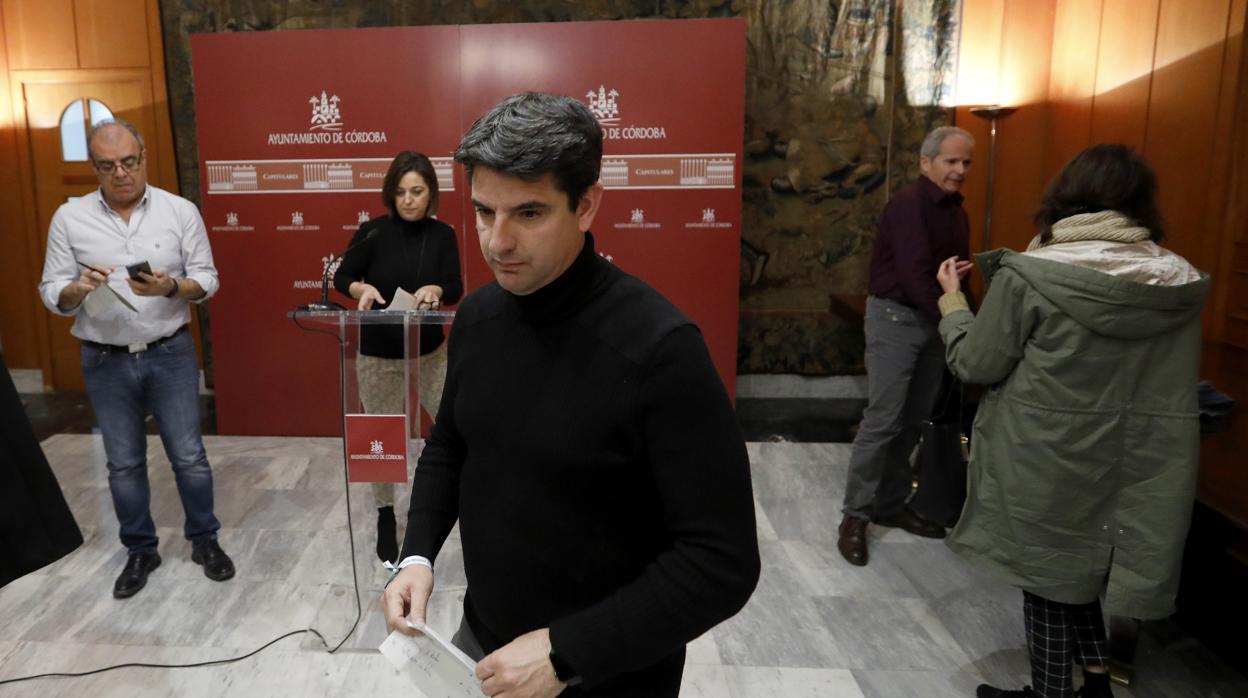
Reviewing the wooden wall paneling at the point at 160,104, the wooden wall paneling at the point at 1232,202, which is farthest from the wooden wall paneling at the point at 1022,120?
the wooden wall paneling at the point at 160,104

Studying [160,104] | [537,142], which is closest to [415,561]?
[537,142]

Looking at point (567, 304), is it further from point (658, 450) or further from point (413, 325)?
point (413, 325)

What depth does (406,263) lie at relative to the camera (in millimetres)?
3248

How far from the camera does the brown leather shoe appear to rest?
3.51 m

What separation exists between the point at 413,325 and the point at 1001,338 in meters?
1.85

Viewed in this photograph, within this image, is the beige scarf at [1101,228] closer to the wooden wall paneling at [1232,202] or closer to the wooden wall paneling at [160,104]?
the wooden wall paneling at [1232,202]

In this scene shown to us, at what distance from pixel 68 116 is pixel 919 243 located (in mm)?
6023

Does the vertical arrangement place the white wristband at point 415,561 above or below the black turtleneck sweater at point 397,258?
below

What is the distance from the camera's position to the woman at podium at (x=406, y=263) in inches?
116

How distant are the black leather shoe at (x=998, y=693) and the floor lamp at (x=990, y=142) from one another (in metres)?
3.90

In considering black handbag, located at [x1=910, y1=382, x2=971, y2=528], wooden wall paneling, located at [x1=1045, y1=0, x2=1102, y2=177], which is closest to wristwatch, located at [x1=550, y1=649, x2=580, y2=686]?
black handbag, located at [x1=910, y1=382, x2=971, y2=528]

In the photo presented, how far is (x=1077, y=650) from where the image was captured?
7.93 feet

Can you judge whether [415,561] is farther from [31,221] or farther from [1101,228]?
[31,221]

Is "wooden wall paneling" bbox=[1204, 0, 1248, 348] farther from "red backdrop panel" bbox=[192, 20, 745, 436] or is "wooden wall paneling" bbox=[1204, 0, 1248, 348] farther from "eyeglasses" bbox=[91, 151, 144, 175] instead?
"eyeglasses" bbox=[91, 151, 144, 175]
